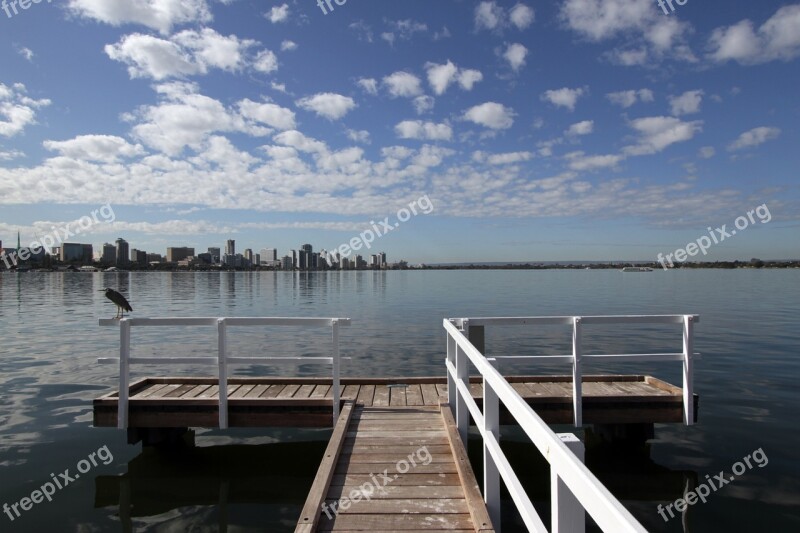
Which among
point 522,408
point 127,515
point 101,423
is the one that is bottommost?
point 127,515

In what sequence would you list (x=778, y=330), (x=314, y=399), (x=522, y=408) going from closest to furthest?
(x=522, y=408), (x=314, y=399), (x=778, y=330)

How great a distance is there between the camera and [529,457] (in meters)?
7.93

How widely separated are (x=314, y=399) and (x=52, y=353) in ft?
46.4

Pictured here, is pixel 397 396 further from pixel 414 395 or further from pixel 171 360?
pixel 171 360

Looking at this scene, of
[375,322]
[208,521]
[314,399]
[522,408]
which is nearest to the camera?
[522,408]

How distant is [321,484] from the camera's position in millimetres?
4281

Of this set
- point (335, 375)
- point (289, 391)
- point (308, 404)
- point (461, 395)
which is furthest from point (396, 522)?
point (289, 391)

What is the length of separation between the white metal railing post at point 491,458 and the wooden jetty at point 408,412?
0.4 inches

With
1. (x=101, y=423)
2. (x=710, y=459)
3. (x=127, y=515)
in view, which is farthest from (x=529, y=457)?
(x=101, y=423)

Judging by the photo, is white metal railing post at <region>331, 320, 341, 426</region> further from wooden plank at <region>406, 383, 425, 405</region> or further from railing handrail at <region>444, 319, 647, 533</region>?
railing handrail at <region>444, 319, 647, 533</region>

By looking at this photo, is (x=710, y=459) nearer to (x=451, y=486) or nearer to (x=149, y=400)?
(x=451, y=486)

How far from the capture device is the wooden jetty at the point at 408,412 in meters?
3.86

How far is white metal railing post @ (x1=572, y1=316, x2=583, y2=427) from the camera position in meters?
6.67

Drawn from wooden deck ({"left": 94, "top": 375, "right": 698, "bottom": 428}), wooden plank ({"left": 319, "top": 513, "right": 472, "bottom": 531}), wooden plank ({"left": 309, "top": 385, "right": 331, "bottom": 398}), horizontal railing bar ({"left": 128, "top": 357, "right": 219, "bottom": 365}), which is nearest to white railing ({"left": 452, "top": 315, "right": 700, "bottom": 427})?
wooden deck ({"left": 94, "top": 375, "right": 698, "bottom": 428})
